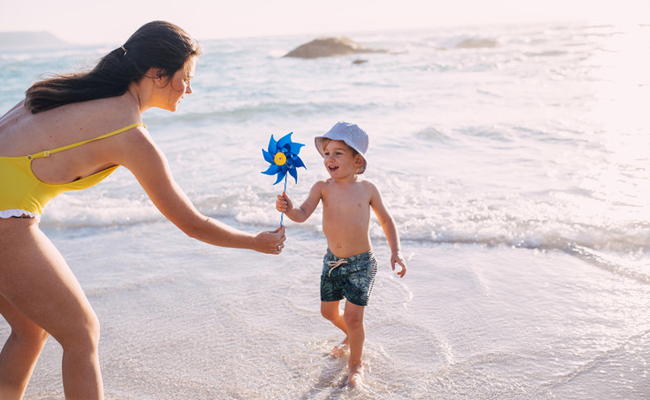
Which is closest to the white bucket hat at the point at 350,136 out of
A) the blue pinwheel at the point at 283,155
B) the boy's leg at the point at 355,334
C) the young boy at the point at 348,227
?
the young boy at the point at 348,227

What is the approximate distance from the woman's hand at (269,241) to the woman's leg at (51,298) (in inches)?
30.0

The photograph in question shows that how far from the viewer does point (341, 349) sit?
134 inches

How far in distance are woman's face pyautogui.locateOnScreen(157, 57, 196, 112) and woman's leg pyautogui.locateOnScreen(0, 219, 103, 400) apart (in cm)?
73

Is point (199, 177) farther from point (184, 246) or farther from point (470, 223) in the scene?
point (470, 223)

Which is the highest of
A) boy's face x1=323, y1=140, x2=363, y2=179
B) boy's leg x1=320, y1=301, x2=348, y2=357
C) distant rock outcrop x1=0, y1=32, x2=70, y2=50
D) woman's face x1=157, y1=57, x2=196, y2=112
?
distant rock outcrop x1=0, y1=32, x2=70, y2=50

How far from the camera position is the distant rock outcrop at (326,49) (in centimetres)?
3288

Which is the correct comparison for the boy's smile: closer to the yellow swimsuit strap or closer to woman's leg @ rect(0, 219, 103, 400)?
the yellow swimsuit strap

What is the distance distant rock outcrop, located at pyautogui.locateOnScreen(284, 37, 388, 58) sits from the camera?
1294 inches

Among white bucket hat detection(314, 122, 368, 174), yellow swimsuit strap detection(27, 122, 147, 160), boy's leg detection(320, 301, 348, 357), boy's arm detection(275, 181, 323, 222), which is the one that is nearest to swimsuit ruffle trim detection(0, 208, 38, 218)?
yellow swimsuit strap detection(27, 122, 147, 160)

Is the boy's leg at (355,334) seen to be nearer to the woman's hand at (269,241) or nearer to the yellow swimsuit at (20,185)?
the woman's hand at (269,241)

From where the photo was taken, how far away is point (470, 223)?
17.7 ft

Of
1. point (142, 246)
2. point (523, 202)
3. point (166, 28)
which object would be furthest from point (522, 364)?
point (142, 246)

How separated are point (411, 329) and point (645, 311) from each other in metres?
1.58

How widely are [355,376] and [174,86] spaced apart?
1.84 meters
